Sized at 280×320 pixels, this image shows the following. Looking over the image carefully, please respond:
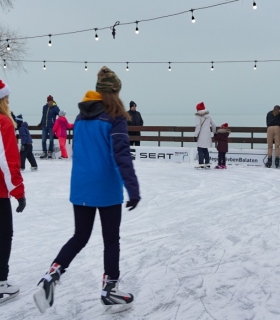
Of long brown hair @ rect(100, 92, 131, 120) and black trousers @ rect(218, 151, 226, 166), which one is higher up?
long brown hair @ rect(100, 92, 131, 120)

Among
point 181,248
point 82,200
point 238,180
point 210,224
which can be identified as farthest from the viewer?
point 238,180

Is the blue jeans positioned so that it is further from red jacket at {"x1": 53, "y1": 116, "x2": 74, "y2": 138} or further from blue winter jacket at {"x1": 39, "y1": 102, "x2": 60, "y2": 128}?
red jacket at {"x1": 53, "y1": 116, "x2": 74, "y2": 138}

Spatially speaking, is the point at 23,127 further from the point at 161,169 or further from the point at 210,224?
the point at 210,224

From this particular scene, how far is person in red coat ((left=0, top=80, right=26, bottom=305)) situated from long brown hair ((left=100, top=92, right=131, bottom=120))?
590 millimetres

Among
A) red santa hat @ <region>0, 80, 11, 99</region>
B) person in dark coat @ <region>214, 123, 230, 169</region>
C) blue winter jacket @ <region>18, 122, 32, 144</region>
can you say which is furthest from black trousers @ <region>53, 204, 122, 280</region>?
person in dark coat @ <region>214, 123, 230, 169</region>

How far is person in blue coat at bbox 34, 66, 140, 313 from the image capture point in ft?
7.97

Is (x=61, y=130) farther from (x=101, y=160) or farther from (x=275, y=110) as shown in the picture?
(x=101, y=160)

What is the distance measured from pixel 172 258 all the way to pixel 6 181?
1612 millimetres

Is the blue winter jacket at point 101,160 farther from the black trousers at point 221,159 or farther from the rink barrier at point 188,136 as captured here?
the rink barrier at point 188,136

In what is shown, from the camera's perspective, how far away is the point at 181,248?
13.1ft

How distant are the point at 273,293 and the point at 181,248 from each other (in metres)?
1.19

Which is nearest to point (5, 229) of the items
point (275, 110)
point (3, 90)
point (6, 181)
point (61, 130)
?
point (6, 181)

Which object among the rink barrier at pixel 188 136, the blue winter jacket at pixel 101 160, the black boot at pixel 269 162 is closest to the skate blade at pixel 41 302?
the blue winter jacket at pixel 101 160

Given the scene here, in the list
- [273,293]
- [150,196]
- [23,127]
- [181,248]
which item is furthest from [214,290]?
[23,127]
